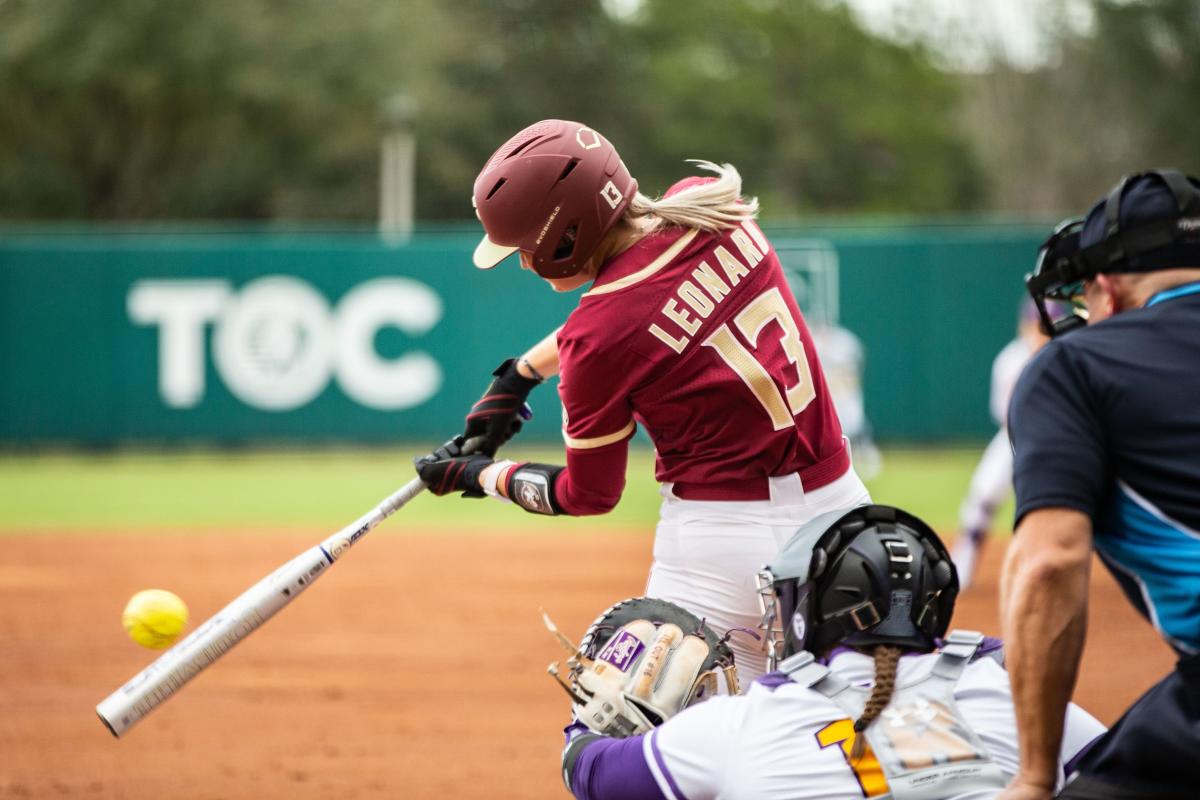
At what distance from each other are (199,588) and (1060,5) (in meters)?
39.1

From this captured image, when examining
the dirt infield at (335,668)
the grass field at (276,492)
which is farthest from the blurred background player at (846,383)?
the dirt infield at (335,668)

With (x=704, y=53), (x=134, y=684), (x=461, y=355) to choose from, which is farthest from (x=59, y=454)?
(x=704, y=53)

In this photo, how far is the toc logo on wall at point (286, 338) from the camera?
21062 millimetres

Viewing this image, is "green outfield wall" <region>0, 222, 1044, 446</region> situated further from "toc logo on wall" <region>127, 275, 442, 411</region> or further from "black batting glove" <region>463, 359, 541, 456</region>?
"black batting glove" <region>463, 359, 541, 456</region>

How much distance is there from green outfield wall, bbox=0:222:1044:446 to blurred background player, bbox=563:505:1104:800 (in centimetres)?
1744

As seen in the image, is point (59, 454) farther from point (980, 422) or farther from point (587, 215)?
point (587, 215)

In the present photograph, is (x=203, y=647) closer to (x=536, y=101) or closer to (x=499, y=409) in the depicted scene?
(x=499, y=409)

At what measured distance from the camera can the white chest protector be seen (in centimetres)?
316

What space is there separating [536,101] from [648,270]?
160ft

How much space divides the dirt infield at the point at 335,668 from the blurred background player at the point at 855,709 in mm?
2825

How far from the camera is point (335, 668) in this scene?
8.56 meters

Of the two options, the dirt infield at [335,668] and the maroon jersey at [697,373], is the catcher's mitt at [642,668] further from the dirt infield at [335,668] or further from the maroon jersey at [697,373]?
the dirt infield at [335,668]

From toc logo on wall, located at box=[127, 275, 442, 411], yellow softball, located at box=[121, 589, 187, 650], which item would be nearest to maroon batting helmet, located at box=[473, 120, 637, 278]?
yellow softball, located at box=[121, 589, 187, 650]

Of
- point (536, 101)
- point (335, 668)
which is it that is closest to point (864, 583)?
point (335, 668)
